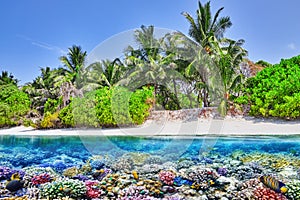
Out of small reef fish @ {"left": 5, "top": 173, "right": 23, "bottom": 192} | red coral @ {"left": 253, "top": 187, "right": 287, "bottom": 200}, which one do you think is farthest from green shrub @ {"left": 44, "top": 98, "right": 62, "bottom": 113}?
red coral @ {"left": 253, "top": 187, "right": 287, "bottom": 200}

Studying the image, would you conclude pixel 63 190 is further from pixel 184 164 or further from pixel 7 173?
pixel 184 164

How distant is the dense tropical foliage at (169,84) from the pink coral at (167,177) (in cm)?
1009

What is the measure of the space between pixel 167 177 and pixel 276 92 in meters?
10.6

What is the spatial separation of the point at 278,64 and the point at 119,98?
9465 millimetres

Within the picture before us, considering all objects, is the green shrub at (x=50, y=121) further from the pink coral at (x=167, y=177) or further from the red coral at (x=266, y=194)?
the red coral at (x=266, y=194)

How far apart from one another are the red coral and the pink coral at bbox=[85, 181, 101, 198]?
2.59m

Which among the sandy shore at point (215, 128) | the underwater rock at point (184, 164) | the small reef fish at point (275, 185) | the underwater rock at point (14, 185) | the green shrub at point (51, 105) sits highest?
the green shrub at point (51, 105)

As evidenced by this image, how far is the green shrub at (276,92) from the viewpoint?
43.0 ft

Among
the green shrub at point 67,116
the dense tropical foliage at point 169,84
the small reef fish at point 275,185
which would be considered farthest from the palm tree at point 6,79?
the small reef fish at point 275,185

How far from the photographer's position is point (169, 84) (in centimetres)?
1872

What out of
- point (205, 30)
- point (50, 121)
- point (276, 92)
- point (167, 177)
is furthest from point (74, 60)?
point (167, 177)

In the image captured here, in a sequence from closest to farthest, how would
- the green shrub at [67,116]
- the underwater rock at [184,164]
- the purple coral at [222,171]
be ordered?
the purple coral at [222,171] < the underwater rock at [184,164] < the green shrub at [67,116]

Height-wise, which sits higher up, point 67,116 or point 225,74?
point 225,74

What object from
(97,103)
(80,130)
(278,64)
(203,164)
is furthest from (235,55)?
(203,164)
